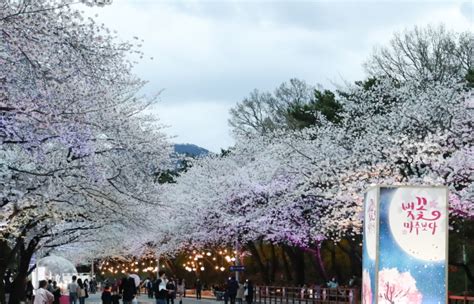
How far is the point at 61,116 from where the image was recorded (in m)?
13.6

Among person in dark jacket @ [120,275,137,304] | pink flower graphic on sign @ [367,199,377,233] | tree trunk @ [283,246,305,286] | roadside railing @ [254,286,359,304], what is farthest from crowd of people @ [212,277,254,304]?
pink flower graphic on sign @ [367,199,377,233]

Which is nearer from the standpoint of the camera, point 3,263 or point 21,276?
point 3,263

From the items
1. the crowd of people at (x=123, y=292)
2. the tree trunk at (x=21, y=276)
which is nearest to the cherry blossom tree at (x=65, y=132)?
the tree trunk at (x=21, y=276)

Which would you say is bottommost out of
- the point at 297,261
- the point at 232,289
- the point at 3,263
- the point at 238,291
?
the point at 238,291

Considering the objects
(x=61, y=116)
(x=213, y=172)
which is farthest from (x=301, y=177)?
(x=61, y=116)

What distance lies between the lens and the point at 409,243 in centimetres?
1087

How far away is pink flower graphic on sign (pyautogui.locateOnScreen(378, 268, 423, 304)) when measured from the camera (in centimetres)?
1083

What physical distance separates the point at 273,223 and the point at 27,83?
87.6 ft

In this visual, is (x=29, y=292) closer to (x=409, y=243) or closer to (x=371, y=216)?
(x=371, y=216)

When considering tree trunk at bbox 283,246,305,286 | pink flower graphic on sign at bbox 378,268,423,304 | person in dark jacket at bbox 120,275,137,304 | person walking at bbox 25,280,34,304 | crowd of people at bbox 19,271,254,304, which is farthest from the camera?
tree trunk at bbox 283,246,305,286

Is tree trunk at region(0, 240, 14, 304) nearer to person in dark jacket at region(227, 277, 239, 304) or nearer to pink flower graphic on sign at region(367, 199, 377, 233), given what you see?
person in dark jacket at region(227, 277, 239, 304)

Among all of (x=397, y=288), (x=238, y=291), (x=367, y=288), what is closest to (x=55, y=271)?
(x=238, y=291)

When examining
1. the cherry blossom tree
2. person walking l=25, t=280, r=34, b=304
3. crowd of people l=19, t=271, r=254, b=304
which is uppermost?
the cherry blossom tree

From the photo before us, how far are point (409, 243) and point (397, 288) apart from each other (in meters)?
0.62
